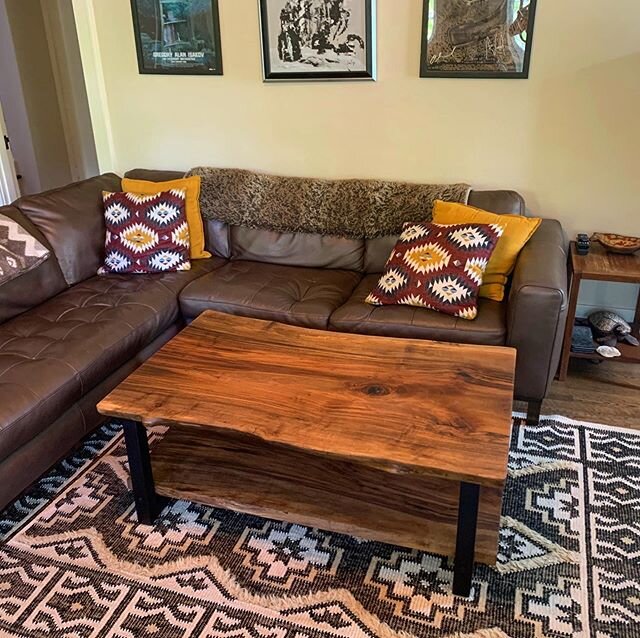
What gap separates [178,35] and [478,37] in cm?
154

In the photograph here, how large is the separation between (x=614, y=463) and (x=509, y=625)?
0.88 meters

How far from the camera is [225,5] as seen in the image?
10.2 ft

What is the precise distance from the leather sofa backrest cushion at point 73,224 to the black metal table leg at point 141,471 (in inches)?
50.5

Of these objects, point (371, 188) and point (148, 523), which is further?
point (371, 188)

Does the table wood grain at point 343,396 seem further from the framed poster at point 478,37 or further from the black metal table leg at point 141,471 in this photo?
the framed poster at point 478,37

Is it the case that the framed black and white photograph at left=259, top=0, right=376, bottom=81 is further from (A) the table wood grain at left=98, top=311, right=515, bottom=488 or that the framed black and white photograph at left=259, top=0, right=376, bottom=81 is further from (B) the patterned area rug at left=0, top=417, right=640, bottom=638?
(B) the patterned area rug at left=0, top=417, right=640, bottom=638

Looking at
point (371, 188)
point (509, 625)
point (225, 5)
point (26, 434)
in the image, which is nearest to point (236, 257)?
point (371, 188)

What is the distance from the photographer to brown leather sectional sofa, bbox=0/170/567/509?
6.85 feet

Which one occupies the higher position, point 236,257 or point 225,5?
point 225,5

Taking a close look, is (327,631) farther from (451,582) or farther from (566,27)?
(566,27)

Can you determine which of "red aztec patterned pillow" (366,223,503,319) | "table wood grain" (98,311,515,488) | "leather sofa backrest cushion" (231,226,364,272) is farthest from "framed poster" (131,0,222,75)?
"table wood grain" (98,311,515,488)

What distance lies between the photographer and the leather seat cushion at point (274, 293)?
103 inches

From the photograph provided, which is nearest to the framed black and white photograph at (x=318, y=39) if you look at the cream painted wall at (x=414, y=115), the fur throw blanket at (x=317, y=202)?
the cream painted wall at (x=414, y=115)

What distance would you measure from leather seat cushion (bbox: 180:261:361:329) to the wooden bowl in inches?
45.0
